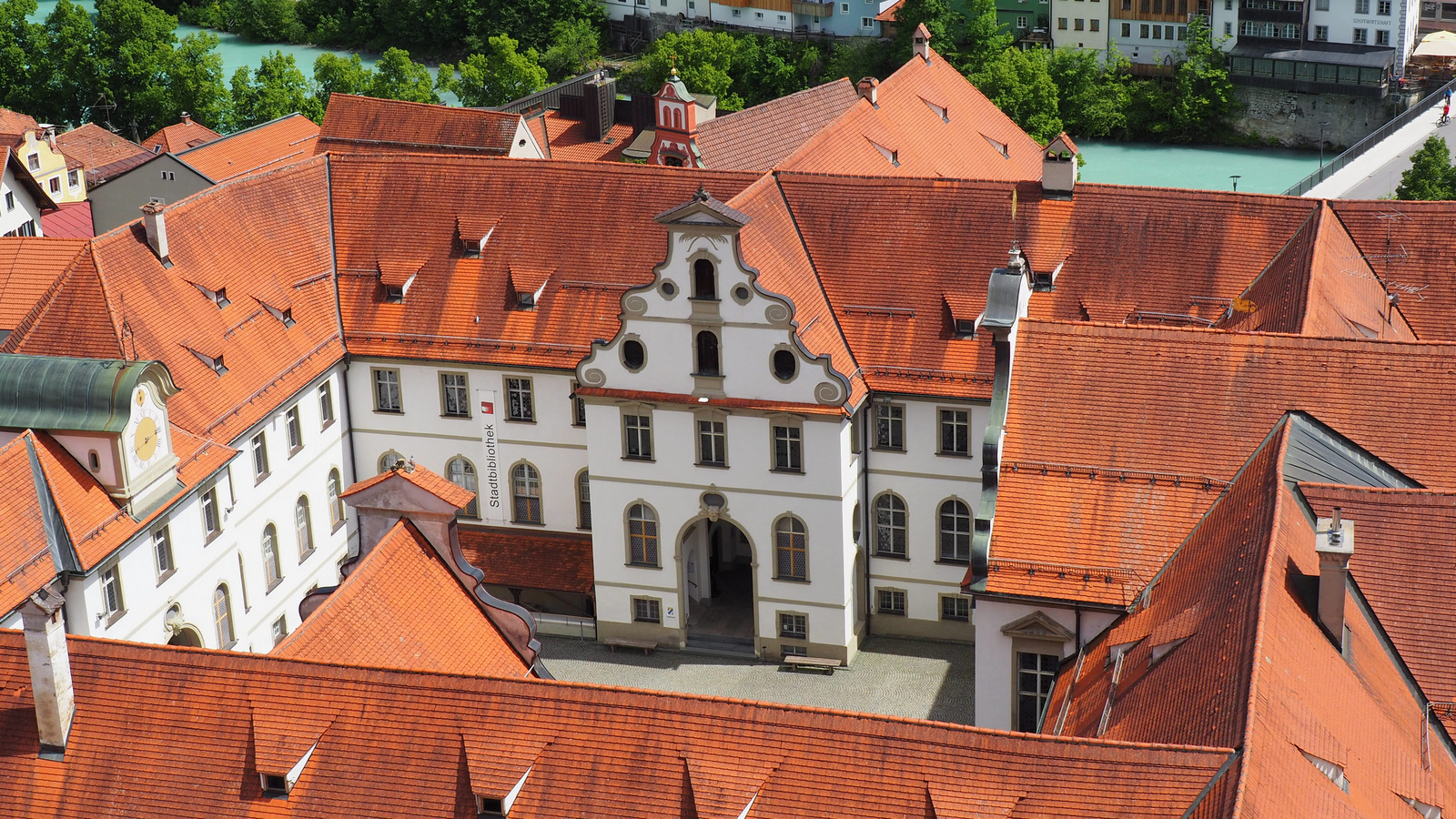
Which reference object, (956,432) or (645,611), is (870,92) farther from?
(645,611)

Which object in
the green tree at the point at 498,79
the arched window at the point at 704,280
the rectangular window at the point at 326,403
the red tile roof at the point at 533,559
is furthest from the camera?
the green tree at the point at 498,79

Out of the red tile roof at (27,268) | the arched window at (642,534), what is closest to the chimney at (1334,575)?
the arched window at (642,534)

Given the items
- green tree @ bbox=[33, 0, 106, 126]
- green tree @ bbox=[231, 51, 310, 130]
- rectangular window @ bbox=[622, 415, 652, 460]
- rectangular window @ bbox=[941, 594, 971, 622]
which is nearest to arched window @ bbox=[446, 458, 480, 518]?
rectangular window @ bbox=[622, 415, 652, 460]

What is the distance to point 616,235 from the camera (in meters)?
57.8

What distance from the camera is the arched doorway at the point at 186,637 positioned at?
165 ft

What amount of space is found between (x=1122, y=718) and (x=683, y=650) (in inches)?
891

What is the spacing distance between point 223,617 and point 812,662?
641 inches

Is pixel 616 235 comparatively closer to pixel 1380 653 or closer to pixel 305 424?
pixel 305 424

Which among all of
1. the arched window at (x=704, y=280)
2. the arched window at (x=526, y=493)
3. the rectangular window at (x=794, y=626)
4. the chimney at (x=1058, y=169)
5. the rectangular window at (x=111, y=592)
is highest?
the chimney at (x=1058, y=169)

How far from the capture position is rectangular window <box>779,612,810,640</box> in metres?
55.4

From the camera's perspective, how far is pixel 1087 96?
111 meters

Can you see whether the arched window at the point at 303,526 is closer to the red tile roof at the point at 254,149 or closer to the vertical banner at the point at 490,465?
the vertical banner at the point at 490,465

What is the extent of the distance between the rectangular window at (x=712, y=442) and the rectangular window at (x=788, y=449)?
4.66 feet

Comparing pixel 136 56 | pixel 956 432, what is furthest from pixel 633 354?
pixel 136 56
